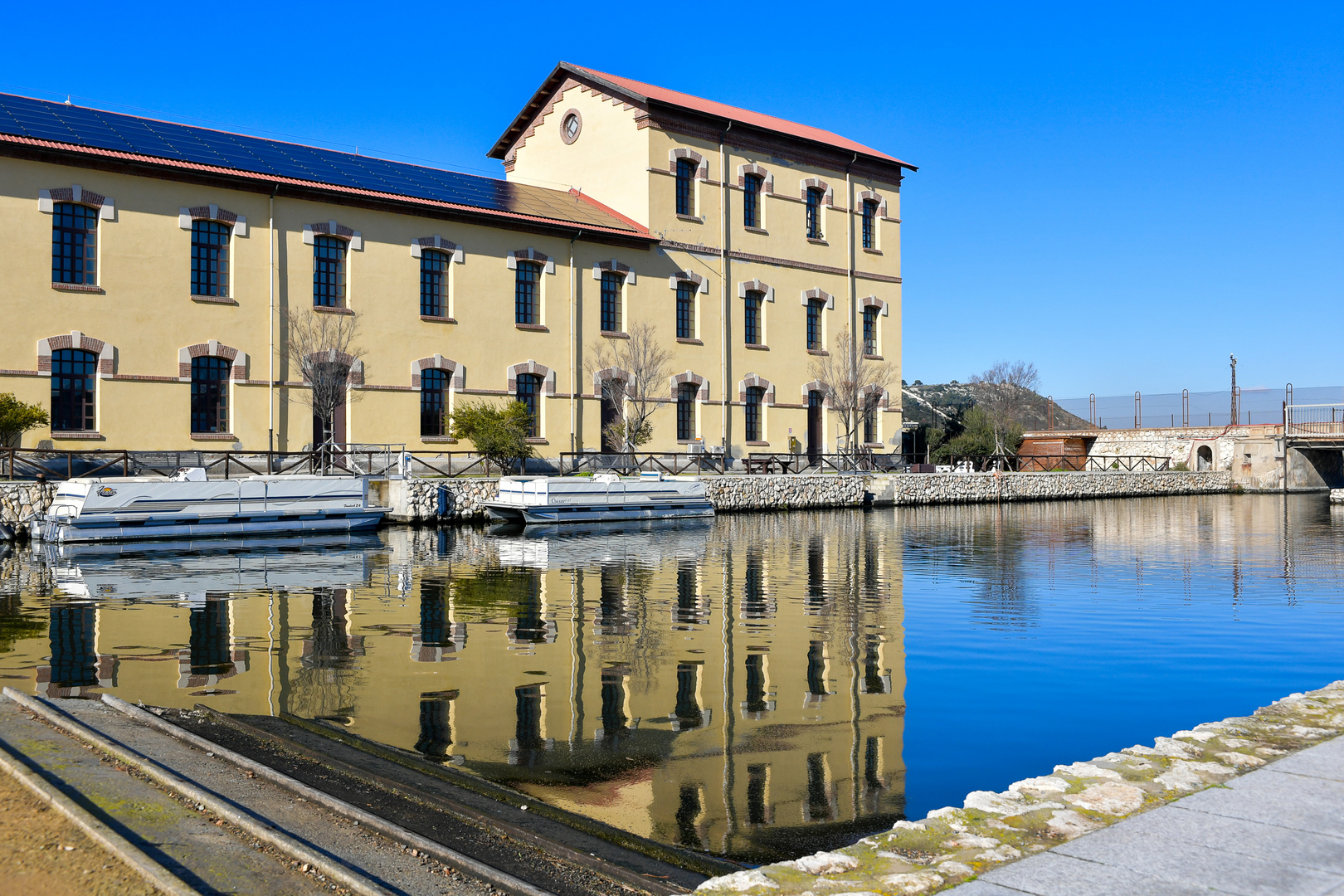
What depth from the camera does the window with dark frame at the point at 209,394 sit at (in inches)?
1039

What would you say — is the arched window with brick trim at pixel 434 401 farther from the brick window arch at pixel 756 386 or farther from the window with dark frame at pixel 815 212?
the window with dark frame at pixel 815 212

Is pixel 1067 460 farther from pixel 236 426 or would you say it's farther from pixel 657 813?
pixel 657 813

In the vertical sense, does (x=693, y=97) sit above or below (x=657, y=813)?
above

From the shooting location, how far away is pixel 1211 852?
3.73 meters

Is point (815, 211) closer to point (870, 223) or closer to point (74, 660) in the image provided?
point (870, 223)

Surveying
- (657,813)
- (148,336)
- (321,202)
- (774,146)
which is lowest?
(657,813)

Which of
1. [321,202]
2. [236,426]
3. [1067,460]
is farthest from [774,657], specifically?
[1067,460]

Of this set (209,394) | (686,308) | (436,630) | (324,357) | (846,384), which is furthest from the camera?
(846,384)

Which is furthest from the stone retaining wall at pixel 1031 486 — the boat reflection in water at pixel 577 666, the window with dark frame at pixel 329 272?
the boat reflection in water at pixel 577 666

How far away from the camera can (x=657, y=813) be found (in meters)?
5.37

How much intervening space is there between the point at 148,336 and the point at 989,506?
27248 millimetres

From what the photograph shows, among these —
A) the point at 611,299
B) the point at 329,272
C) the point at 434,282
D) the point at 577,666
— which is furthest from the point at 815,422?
the point at 577,666

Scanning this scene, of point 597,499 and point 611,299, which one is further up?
point 611,299

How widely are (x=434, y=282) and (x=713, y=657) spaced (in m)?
23.2
